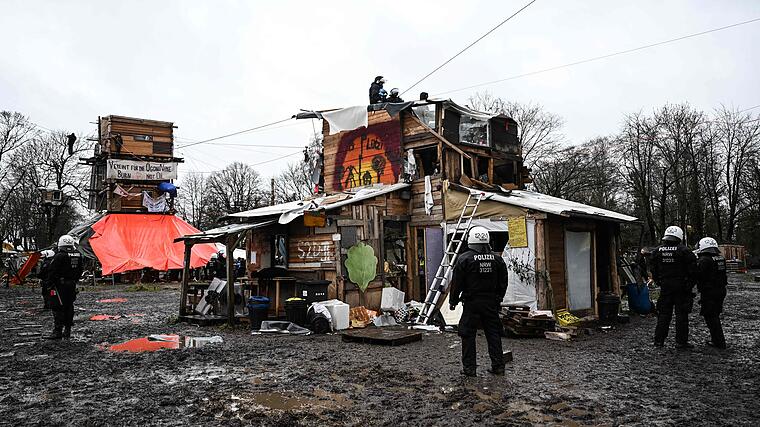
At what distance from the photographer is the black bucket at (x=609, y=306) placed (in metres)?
13.0

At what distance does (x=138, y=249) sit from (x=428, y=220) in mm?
18568

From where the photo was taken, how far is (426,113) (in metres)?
16.0

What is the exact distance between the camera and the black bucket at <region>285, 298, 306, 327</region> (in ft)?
40.0

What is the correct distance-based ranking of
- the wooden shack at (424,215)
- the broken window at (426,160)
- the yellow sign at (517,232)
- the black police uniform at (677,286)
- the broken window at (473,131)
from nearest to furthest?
1. the black police uniform at (677,286)
2. the yellow sign at (517,232)
3. the wooden shack at (424,215)
4. the broken window at (426,160)
5. the broken window at (473,131)

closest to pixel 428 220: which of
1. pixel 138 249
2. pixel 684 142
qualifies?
pixel 138 249

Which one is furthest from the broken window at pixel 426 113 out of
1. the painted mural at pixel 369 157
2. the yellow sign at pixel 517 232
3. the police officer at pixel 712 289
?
the police officer at pixel 712 289

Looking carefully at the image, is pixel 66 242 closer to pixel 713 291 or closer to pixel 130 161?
pixel 713 291

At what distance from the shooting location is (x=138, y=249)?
27578 millimetres

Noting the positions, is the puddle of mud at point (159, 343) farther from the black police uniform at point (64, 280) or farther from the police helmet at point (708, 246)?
the police helmet at point (708, 246)

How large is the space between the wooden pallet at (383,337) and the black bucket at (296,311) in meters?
1.60

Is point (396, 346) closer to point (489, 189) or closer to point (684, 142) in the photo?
point (489, 189)

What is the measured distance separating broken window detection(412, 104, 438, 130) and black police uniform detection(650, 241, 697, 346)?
8048 mm

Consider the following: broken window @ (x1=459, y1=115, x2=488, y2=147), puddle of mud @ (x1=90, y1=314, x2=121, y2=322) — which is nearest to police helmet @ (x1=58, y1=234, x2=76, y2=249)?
puddle of mud @ (x1=90, y1=314, x2=121, y2=322)

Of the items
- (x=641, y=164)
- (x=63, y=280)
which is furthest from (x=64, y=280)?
(x=641, y=164)
